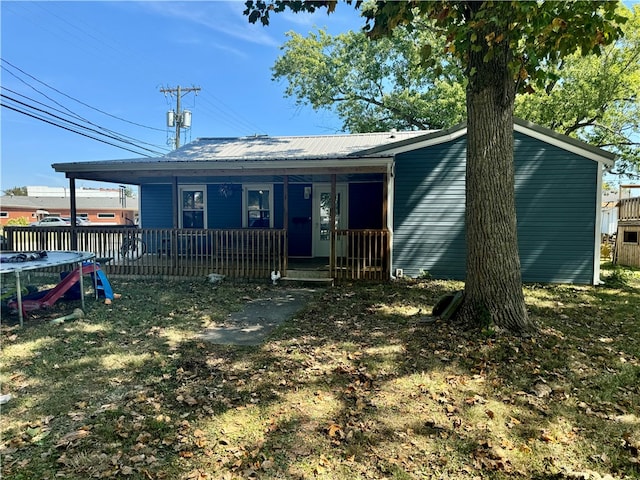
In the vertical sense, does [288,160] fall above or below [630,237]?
above

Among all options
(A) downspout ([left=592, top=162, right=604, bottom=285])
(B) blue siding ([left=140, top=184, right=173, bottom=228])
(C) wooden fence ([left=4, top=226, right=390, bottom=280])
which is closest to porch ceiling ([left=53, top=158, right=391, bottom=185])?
(C) wooden fence ([left=4, top=226, right=390, bottom=280])

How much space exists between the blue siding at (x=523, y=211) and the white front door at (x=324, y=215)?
187 cm

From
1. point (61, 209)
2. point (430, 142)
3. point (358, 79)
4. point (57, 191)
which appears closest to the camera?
Result: point (430, 142)

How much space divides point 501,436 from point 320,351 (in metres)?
2.21

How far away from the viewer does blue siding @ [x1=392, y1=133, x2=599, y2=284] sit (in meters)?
8.94

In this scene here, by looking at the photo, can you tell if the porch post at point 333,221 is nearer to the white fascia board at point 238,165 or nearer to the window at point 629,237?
the white fascia board at point 238,165

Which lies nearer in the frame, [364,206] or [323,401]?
[323,401]

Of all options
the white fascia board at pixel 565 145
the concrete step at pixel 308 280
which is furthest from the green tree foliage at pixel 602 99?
the concrete step at pixel 308 280

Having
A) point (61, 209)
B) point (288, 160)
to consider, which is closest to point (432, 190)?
point (288, 160)

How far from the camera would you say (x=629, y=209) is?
13.1 metres

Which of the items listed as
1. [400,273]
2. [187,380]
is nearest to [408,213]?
[400,273]

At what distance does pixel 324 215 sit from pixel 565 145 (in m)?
6.18

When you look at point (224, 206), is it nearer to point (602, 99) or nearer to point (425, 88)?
point (425, 88)

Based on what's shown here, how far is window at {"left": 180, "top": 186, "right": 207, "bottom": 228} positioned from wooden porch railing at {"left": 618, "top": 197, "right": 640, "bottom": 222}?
1381 cm
